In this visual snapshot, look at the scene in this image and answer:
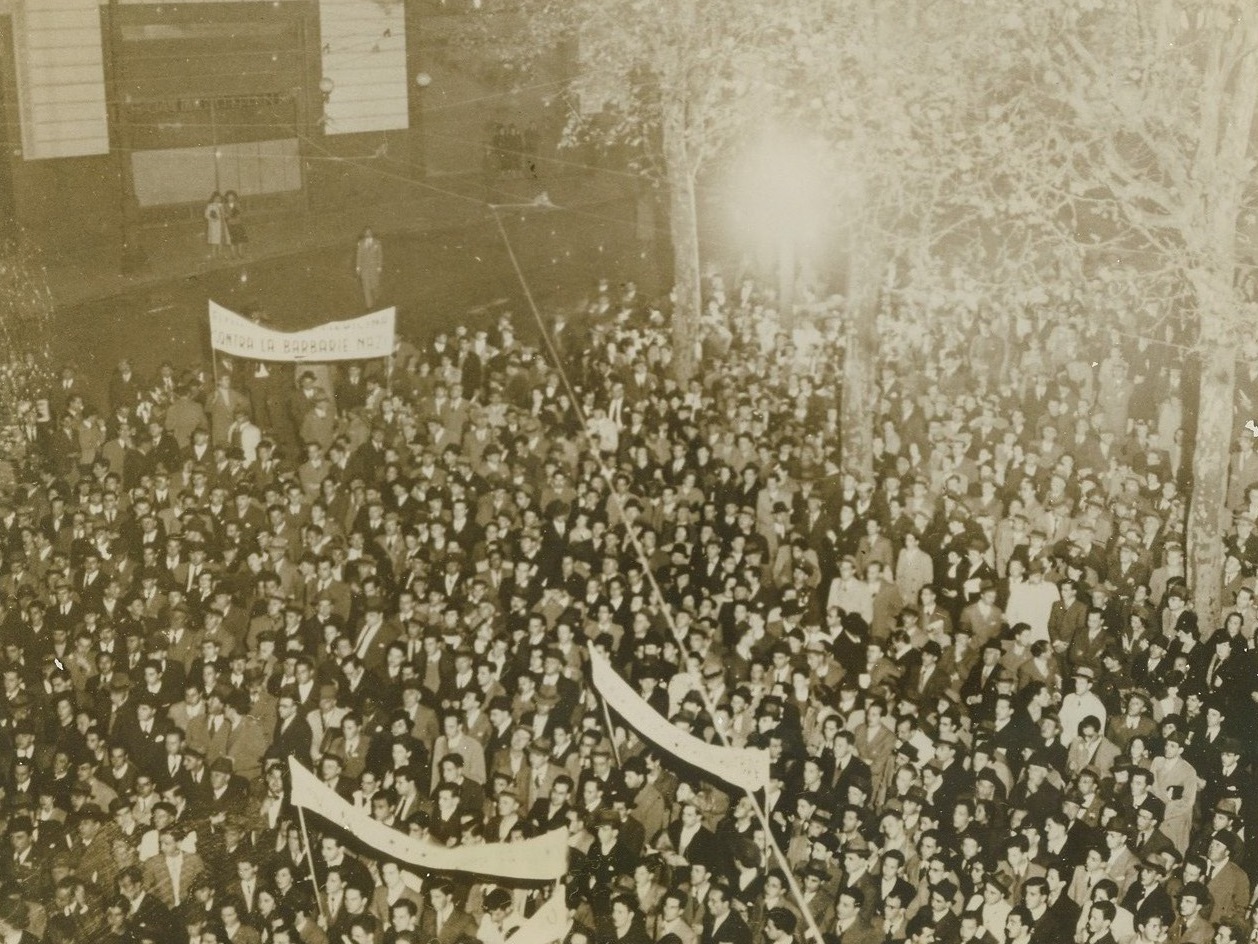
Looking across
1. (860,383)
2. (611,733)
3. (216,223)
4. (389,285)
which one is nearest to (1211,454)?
(860,383)

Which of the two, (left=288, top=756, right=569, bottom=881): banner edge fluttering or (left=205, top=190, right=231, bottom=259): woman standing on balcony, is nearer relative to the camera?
(left=288, top=756, right=569, bottom=881): banner edge fluttering

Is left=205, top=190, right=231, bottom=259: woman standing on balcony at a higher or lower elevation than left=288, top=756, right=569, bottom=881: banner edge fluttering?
higher

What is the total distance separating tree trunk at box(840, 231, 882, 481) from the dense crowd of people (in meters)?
0.08

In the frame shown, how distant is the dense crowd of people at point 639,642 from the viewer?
14.7 feet

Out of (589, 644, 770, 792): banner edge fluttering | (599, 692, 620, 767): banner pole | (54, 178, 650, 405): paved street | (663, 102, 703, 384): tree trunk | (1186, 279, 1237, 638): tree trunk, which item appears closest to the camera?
(589, 644, 770, 792): banner edge fluttering

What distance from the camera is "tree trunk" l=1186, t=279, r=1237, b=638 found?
5160 millimetres

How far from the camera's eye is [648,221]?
6215 millimetres

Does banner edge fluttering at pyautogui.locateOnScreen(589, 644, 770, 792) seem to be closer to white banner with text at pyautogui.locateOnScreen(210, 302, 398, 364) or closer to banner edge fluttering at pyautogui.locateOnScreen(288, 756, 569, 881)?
banner edge fluttering at pyautogui.locateOnScreen(288, 756, 569, 881)

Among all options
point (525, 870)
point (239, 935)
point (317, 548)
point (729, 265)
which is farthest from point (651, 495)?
point (239, 935)

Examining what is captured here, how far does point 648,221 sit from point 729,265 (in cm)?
46

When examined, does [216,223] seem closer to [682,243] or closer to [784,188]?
[682,243]

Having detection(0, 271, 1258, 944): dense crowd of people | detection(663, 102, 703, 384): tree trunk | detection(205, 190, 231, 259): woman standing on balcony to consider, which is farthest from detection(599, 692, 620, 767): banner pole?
detection(205, 190, 231, 259): woman standing on balcony

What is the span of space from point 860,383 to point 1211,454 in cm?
154

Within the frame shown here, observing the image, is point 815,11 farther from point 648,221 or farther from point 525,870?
point 525,870
